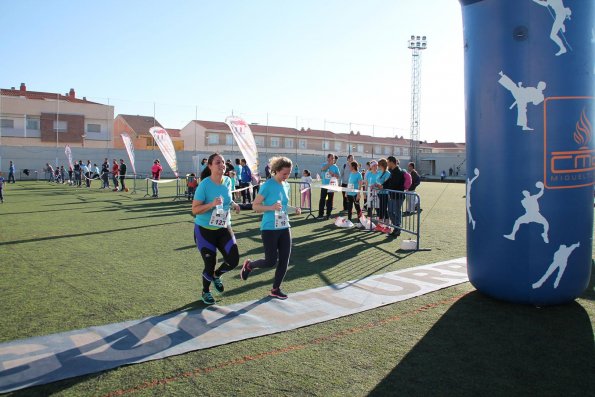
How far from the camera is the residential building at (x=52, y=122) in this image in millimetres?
47188

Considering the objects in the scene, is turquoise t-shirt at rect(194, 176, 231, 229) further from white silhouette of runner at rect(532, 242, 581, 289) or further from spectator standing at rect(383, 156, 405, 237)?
spectator standing at rect(383, 156, 405, 237)

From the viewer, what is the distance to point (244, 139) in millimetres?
13188

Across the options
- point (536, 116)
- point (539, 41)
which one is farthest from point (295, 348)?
point (539, 41)

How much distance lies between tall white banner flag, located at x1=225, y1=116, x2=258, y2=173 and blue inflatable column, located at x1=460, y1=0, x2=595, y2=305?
8544mm

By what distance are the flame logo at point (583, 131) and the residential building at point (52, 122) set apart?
1962 inches

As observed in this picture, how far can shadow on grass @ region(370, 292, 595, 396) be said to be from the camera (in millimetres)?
3500

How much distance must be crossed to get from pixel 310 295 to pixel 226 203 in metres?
1.70

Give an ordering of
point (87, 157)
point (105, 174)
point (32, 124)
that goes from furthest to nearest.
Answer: point (32, 124) < point (87, 157) < point (105, 174)

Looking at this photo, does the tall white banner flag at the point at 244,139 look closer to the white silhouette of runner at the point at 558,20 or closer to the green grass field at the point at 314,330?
the green grass field at the point at 314,330

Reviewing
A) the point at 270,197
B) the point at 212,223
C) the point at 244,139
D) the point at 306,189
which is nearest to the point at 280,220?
the point at 270,197

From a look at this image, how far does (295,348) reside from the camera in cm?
425

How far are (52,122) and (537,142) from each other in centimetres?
5321

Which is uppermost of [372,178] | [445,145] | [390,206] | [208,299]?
[445,145]

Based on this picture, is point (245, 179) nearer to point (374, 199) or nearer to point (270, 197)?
point (374, 199)
